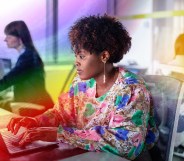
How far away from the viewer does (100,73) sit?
143cm

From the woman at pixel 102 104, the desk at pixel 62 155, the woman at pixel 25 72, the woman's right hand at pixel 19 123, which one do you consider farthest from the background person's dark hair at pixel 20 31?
the desk at pixel 62 155

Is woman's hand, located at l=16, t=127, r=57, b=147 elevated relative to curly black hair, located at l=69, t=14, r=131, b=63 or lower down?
lower down

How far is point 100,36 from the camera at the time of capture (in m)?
1.37

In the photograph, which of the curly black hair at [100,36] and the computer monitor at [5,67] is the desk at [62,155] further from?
the computer monitor at [5,67]

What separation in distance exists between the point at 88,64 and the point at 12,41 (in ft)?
1.97

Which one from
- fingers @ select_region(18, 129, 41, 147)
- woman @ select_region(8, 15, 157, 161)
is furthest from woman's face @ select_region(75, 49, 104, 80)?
fingers @ select_region(18, 129, 41, 147)

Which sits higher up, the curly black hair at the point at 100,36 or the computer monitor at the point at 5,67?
the curly black hair at the point at 100,36

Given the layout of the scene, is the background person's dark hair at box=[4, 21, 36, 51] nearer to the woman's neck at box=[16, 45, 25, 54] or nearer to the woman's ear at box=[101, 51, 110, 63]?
the woman's neck at box=[16, 45, 25, 54]

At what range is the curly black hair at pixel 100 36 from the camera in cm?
137

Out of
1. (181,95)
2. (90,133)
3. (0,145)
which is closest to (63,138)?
(90,133)

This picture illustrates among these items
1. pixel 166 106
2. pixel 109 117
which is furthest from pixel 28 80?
pixel 166 106

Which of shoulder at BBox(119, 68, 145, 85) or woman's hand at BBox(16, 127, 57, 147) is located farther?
shoulder at BBox(119, 68, 145, 85)

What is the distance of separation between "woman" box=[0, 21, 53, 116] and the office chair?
0.72 metres

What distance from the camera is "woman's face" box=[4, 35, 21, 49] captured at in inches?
70.5
